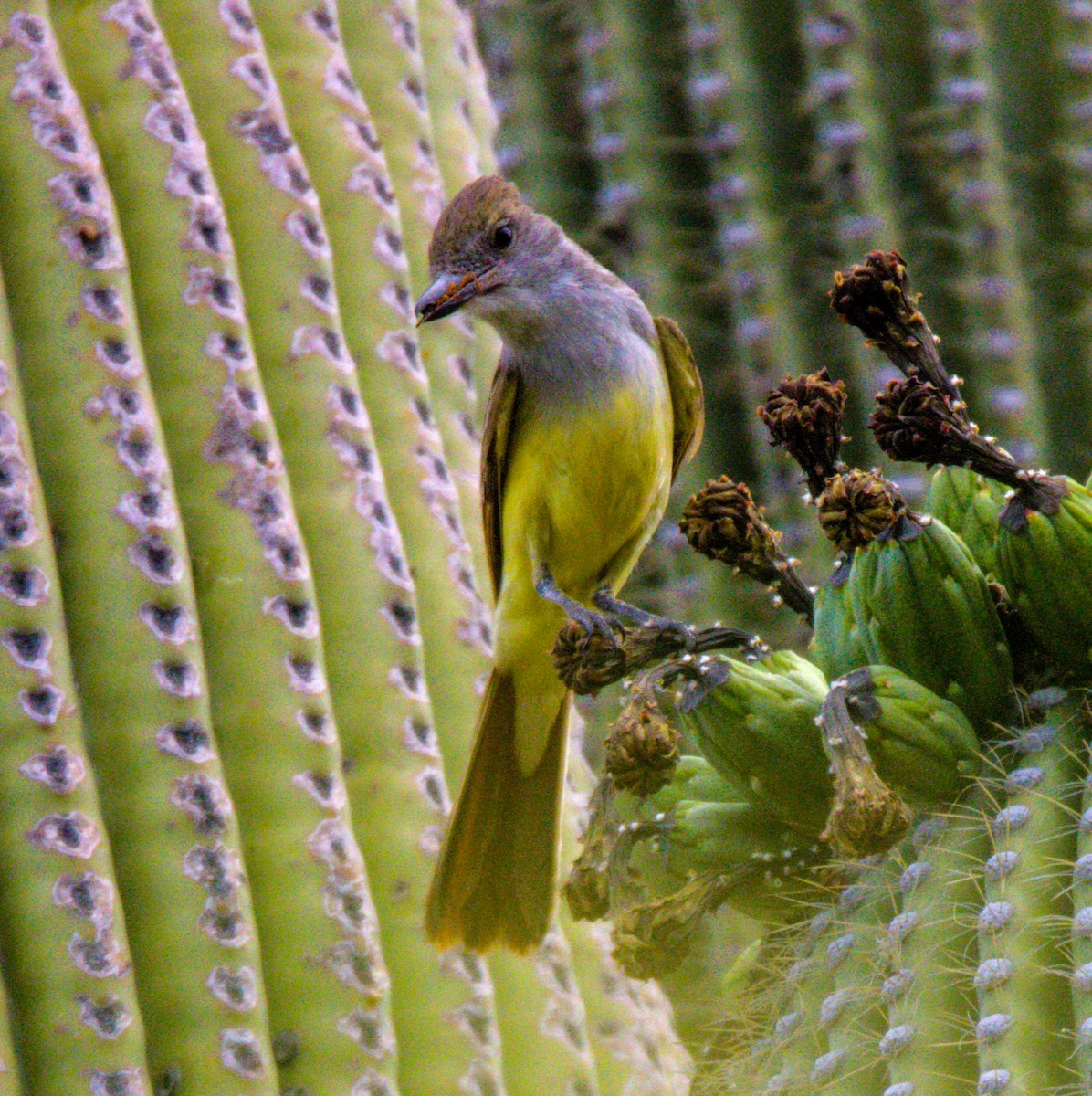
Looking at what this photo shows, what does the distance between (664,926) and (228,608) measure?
44 cm

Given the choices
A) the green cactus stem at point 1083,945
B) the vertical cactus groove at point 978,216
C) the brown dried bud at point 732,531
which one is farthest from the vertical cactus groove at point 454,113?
the green cactus stem at point 1083,945

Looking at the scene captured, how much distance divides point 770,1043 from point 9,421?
0.61 metres

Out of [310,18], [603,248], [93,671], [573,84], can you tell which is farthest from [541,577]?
[573,84]

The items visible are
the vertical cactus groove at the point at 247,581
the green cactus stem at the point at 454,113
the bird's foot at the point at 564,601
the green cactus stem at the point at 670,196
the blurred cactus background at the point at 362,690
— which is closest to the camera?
the blurred cactus background at the point at 362,690

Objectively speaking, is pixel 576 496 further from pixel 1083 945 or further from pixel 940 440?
pixel 1083 945

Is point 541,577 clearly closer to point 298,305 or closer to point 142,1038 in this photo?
point 298,305

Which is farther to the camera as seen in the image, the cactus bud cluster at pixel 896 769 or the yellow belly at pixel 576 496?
the yellow belly at pixel 576 496

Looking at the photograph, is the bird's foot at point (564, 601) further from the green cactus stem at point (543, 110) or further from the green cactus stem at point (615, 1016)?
the green cactus stem at point (543, 110)

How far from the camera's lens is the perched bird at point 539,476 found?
1.29 metres

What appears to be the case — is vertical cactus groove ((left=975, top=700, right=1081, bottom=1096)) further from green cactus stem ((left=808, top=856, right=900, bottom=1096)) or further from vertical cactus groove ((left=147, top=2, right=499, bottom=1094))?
vertical cactus groove ((left=147, top=2, right=499, bottom=1094))

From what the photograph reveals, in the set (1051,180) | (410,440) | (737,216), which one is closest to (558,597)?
(410,440)

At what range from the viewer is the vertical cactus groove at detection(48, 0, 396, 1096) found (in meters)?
1.15

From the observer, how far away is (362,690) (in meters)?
1.26

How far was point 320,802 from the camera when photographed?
1171 mm
